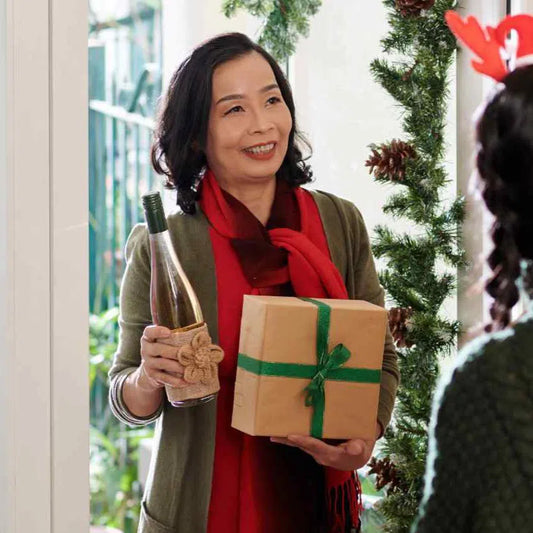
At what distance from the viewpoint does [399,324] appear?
6.70 ft

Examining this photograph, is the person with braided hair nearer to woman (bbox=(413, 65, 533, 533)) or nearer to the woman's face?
woman (bbox=(413, 65, 533, 533))

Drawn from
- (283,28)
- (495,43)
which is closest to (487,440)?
(495,43)

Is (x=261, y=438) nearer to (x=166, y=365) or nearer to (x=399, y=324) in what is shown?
(x=166, y=365)

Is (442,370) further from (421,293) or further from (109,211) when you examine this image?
(109,211)

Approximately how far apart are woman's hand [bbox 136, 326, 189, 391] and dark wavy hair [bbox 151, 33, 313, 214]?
26cm

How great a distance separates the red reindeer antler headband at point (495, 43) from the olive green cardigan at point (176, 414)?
621mm

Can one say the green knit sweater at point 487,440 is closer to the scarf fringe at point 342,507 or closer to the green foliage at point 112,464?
the scarf fringe at point 342,507

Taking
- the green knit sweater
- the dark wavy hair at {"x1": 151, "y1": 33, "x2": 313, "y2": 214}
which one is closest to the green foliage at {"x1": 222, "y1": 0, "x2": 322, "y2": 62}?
the dark wavy hair at {"x1": 151, "y1": 33, "x2": 313, "y2": 214}

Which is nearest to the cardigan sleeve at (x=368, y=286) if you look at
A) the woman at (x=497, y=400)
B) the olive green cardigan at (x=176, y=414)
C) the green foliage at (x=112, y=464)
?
the olive green cardigan at (x=176, y=414)

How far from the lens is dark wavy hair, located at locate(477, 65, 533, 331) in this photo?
86cm

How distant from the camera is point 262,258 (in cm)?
150

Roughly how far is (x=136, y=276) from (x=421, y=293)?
81 centimetres

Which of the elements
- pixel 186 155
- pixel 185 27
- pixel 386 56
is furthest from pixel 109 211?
pixel 186 155

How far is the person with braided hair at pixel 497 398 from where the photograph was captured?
32.2 inches
